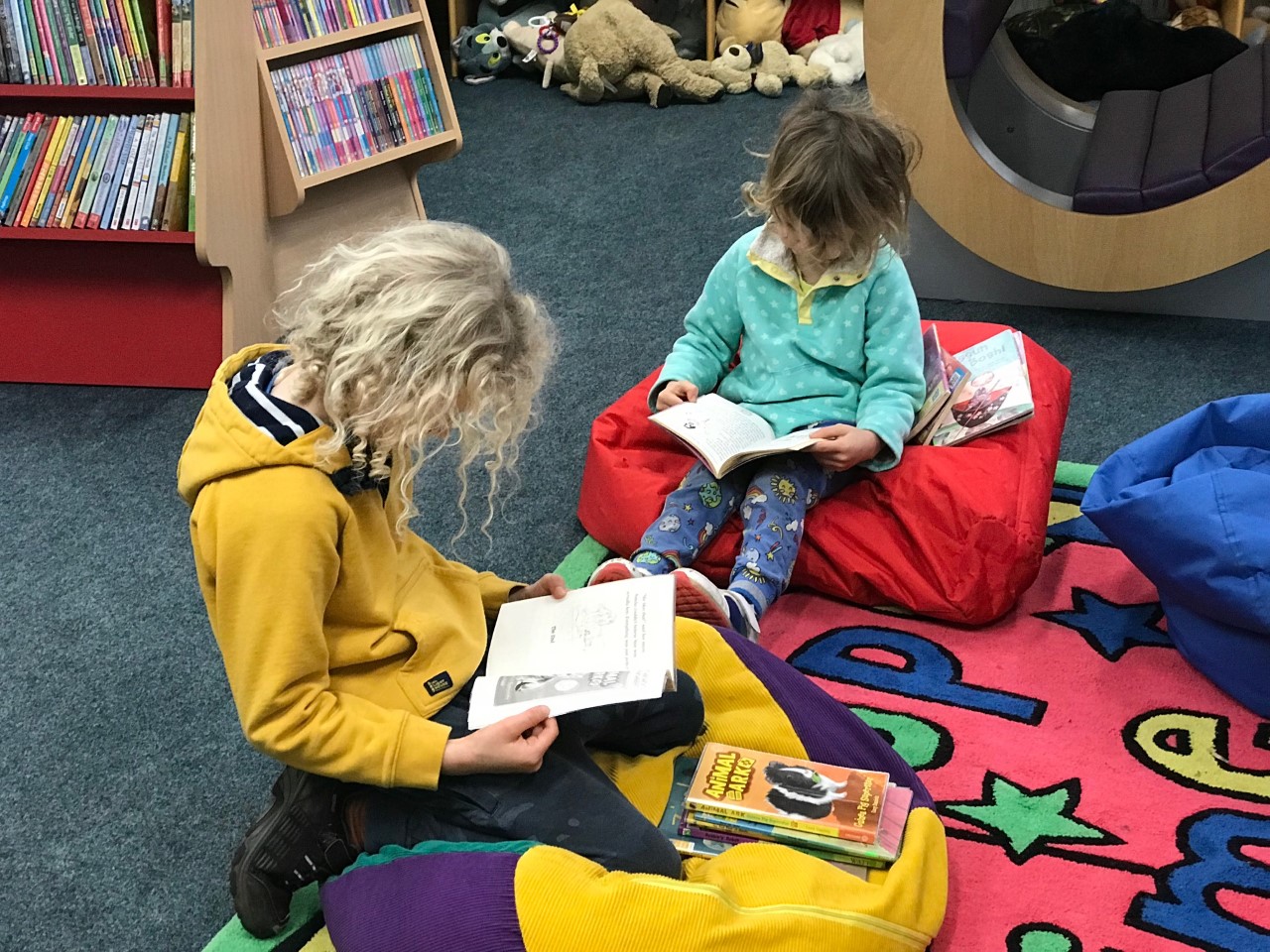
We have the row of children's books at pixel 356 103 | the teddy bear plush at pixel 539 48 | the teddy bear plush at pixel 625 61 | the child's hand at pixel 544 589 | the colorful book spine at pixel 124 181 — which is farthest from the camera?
the teddy bear plush at pixel 539 48

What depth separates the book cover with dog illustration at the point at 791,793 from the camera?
1.42 m

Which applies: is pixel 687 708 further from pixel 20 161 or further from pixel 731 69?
pixel 731 69

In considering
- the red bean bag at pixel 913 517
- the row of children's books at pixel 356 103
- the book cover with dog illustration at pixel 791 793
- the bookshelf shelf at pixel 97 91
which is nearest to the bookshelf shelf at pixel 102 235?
the bookshelf shelf at pixel 97 91

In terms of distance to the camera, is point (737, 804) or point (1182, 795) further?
point (1182, 795)

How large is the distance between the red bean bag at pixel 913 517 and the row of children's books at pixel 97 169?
1.00m

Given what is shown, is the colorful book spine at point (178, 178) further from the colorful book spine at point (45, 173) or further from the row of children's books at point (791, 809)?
the row of children's books at point (791, 809)

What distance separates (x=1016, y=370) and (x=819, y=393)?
13.0 inches

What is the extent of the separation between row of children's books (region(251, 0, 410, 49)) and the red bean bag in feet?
3.83

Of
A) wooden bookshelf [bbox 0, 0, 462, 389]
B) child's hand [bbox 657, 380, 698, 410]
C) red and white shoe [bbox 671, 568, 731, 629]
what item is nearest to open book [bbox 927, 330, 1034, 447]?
child's hand [bbox 657, 380, 698, 410]

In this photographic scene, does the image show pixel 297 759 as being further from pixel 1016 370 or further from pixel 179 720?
pixel 1016 370

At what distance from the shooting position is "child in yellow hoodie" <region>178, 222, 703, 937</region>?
1220 millimetres

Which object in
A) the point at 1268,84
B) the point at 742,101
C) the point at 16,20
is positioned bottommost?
the point at 742,101

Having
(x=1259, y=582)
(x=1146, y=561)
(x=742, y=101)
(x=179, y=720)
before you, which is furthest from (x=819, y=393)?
(x=742, y=101)

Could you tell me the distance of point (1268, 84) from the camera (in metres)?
2.70
